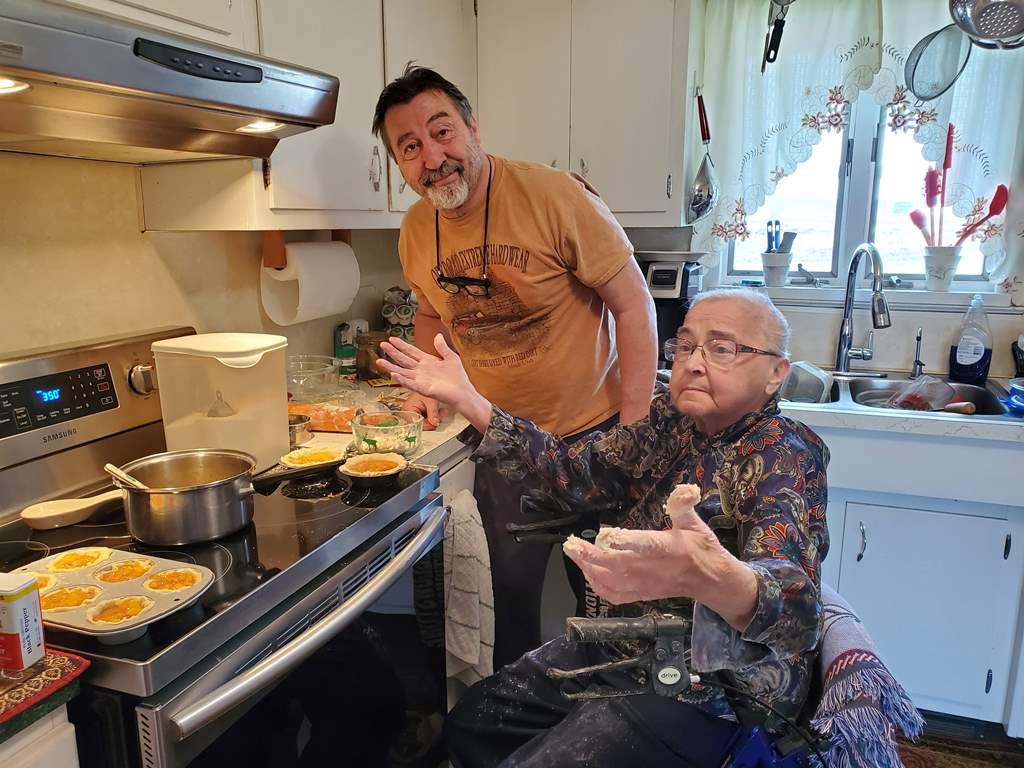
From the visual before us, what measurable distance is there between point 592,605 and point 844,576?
1.02 metres

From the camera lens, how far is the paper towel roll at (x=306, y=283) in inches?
77.7

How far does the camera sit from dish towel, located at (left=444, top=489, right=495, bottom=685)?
5.67 ft

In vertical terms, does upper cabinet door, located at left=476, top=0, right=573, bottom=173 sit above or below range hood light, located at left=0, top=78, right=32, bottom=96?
above

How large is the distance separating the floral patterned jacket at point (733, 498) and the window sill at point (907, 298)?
149 cm

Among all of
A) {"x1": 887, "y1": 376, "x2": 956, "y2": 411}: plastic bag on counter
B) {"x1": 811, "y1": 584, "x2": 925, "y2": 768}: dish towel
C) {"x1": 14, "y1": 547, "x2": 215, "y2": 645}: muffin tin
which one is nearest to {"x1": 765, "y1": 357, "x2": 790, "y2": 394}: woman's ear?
{"x1": 811, "y1": 584, "x2": 925, "y2": 768}: dish towel

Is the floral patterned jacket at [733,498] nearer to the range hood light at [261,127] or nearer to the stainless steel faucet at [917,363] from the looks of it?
the range hood light at [261,127]

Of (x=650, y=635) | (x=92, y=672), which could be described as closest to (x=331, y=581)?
(x=92, y=672)

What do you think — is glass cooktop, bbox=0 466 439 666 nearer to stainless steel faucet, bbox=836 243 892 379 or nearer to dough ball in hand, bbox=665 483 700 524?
dough ball in hand, bbox=665 483 700 524

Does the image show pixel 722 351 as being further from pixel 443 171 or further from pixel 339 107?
pixel 339 107

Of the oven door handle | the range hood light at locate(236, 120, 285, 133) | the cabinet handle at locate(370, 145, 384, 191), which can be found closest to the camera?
the oven door handle

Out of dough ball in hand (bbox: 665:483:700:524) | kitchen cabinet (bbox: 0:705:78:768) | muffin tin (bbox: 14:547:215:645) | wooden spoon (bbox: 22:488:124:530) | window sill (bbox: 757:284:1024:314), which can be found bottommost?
kitchen cabinet (bbox: 0:705:78:768)

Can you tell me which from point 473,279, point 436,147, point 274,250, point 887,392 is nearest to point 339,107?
point 436,147

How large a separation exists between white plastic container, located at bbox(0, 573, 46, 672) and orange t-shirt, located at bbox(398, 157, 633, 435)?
1175 millimetres

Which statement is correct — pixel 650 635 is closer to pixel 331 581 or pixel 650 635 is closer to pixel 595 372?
pixel 331 581
